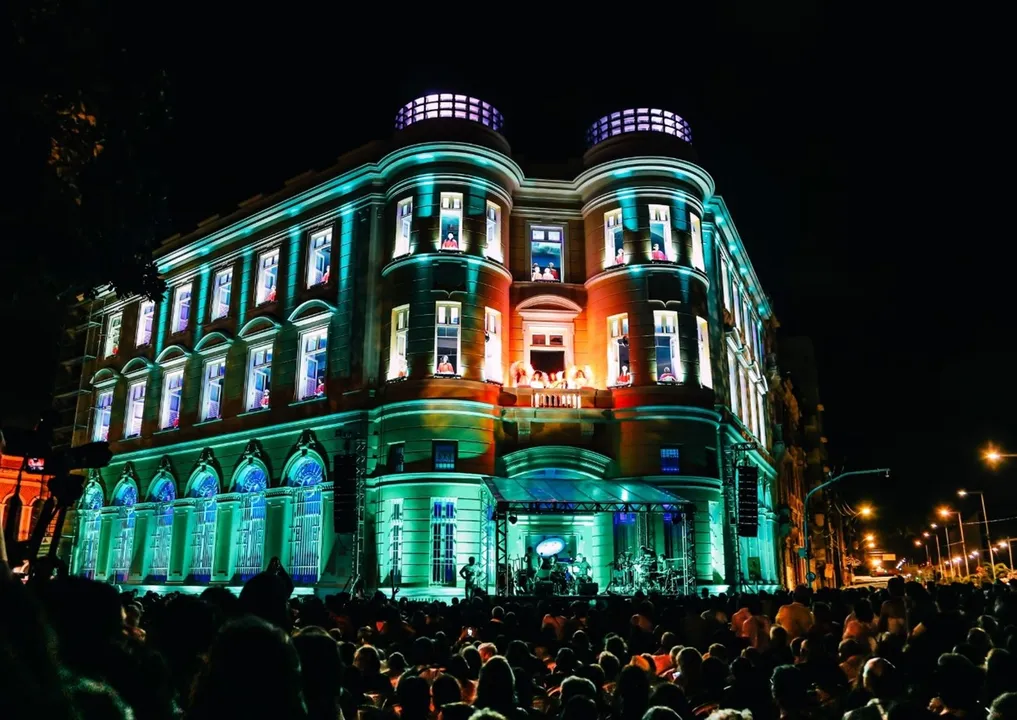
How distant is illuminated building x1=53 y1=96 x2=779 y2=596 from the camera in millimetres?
28766

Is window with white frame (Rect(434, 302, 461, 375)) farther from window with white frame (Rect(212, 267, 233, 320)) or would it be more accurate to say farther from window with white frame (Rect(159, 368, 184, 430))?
window with white frame (Rect(159, 368, 184, 430))

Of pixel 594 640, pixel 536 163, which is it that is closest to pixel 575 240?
pixel 536 163

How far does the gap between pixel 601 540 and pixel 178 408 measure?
2148cm

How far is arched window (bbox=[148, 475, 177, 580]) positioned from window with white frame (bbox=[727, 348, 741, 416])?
81.7 ft

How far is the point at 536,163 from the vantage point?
34.2 m

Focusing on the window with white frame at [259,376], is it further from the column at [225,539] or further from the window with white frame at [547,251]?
the window with white frame at [547,251]

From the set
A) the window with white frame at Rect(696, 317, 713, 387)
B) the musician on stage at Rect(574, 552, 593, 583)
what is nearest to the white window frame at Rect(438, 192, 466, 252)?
the window with white frame at Rect(696, 317, 713, 387)

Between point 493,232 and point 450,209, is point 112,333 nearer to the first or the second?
point 450,209

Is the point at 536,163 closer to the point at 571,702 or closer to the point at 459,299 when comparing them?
the point at 459,299

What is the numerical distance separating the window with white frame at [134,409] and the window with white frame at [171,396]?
7.08ft

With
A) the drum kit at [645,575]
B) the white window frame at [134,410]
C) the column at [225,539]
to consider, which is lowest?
the drum kit at [645,575]

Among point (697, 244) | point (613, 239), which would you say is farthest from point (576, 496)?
point (697, 244)

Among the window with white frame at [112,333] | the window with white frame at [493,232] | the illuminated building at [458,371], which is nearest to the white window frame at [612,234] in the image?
the illuminated building at [458,371]

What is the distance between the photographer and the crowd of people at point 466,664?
258 cm
